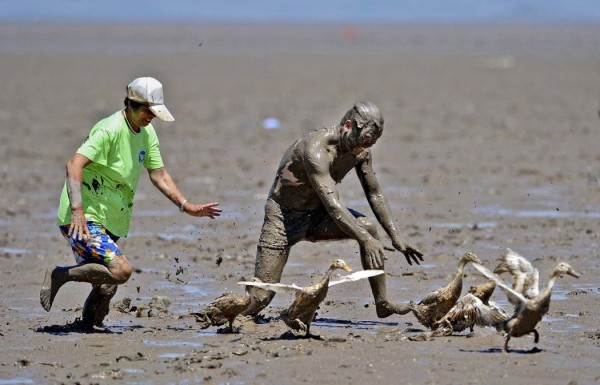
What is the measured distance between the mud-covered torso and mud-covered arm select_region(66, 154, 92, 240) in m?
1.49

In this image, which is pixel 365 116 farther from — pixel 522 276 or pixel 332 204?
pixel 522 276

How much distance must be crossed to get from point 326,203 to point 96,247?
1.59 metres

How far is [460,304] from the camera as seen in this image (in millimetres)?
8523

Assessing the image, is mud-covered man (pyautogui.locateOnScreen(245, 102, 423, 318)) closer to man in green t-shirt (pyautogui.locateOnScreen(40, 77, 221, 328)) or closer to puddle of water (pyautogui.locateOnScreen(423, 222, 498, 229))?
man in green t-shirt (pyautogui.locateOnScreen(40, 77, 221, 328))

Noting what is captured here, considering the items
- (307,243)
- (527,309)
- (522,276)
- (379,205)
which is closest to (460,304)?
(522,276)

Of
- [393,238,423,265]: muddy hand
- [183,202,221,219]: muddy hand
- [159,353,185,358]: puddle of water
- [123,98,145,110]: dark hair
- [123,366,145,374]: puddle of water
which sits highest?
[123,98,145,110]: dark hair

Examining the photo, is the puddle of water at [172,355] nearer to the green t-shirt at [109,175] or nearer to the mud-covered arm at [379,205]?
the green t-shirt at [109,175]

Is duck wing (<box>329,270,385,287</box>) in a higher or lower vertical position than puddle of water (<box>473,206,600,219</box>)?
lower

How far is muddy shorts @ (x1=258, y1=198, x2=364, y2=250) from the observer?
9023 mm

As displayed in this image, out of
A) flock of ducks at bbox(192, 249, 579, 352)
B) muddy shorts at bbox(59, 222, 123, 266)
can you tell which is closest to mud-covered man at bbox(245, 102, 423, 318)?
flock of ducks at bbox(192, 249, 579, 352)

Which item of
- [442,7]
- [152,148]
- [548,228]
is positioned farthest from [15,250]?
[442,7]

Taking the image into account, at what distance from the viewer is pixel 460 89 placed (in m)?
31.9

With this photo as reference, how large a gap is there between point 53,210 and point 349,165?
642 centimetres

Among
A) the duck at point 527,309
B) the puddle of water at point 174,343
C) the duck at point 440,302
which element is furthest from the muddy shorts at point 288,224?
the duck at point 527,309
